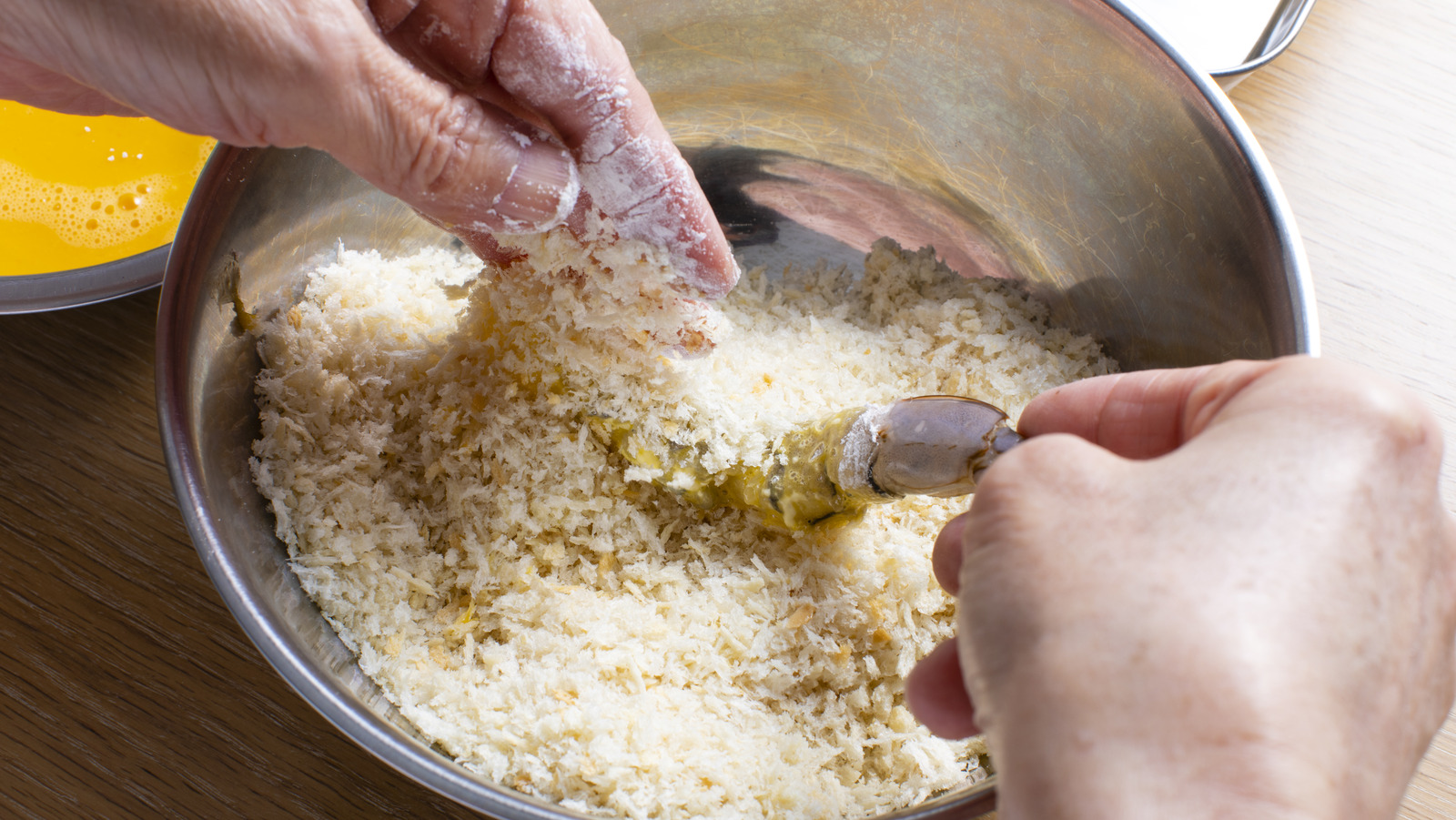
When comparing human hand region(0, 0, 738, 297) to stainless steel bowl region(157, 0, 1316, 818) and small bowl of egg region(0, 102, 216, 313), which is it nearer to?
stainless steel bowl region(157, 0, 1316, 818)

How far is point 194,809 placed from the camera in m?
0.91

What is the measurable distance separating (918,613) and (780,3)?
83cm

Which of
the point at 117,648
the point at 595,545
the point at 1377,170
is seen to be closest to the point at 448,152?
the point at 595,545

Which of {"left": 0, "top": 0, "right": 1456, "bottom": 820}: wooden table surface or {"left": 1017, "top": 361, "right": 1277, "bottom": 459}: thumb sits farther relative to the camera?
{"left": 0, "top": 0, "right": 1456, "bottom": 820}: wooden table surface

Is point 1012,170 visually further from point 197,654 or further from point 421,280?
point 197,654

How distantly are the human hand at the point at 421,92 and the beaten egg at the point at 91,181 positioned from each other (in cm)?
30

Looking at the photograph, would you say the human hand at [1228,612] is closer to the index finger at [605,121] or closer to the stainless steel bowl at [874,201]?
the stainless steel bowl at [874,201]

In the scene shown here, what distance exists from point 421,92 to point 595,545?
1.72 ft

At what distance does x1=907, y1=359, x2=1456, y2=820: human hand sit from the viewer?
0.44 meters

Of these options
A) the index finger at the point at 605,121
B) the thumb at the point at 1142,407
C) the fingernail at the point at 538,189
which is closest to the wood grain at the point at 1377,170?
the thumb at the point at 1142,407

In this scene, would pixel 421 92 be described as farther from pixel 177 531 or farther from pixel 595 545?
pixel 177 531

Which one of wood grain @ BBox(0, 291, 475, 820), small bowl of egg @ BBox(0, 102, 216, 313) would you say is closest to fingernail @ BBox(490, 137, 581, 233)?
wood grain @ BBox(0, 291, 475, 820)

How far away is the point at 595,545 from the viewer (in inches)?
39.0

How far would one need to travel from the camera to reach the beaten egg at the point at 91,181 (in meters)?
1.24
